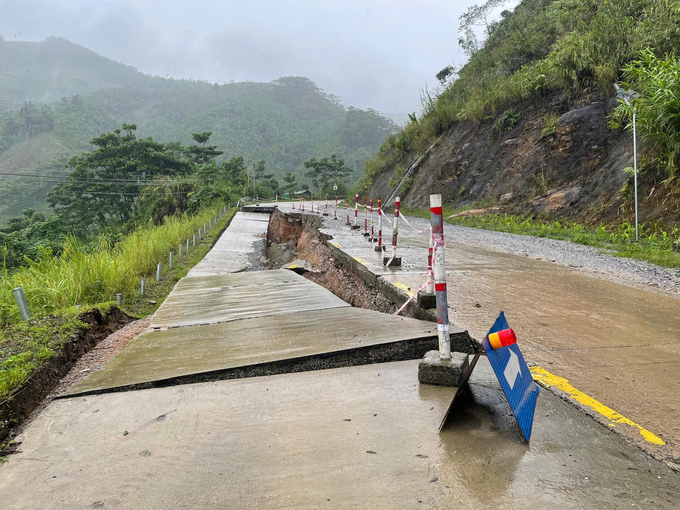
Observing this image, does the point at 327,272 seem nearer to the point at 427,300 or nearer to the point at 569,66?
the point at 427,300

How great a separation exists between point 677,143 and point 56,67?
230074 mm

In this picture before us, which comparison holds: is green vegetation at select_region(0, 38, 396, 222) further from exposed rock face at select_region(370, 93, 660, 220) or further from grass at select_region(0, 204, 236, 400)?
exposed rock face at select_region(370, 93, 660, 220)

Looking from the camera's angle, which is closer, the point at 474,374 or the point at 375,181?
the point at 474,374

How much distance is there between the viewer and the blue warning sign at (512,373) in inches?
81.7

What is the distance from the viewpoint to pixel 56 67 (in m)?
183

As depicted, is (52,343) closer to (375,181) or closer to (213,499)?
(213,499)

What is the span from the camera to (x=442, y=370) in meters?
2.74

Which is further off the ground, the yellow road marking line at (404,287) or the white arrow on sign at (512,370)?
the white arrow on sign at (512,370)

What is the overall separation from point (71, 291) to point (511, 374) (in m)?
6.75

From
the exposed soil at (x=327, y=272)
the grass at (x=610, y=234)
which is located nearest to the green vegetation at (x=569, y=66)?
the grass at (x=610, y=234)

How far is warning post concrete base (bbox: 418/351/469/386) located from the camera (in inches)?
107

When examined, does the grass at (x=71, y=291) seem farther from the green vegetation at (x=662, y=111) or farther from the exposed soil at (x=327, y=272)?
the green vegetation at (x=662, y=111)

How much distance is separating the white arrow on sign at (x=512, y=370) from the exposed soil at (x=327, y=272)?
2.62 metres

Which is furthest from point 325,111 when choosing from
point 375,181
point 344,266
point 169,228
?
point 344,266
